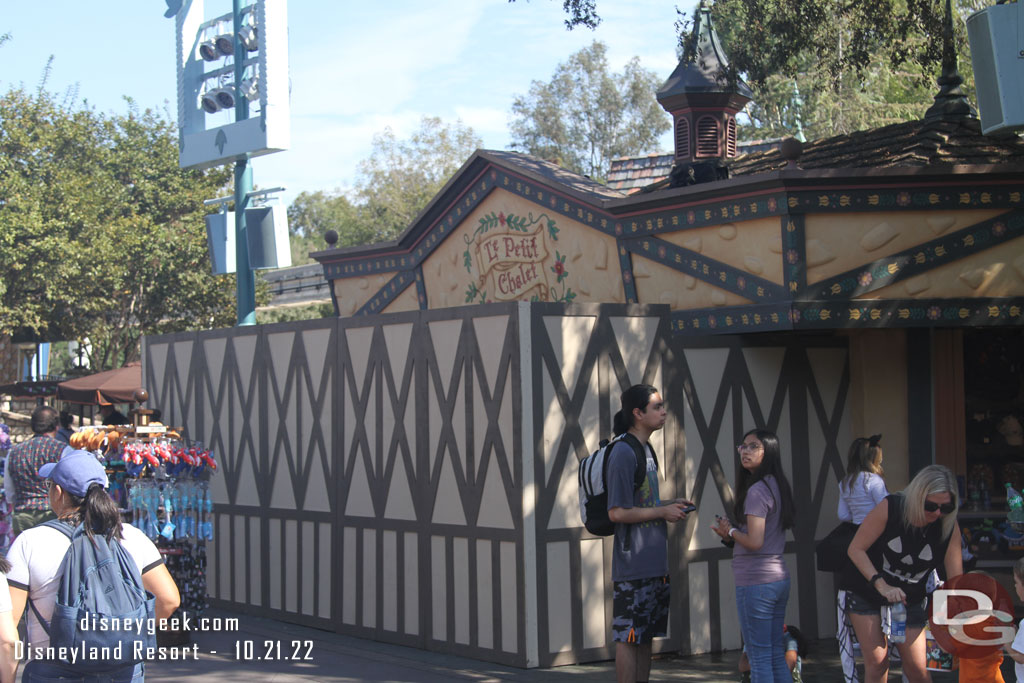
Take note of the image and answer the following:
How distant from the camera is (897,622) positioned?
255 inches

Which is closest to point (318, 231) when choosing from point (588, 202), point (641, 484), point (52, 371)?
point (52, 371)

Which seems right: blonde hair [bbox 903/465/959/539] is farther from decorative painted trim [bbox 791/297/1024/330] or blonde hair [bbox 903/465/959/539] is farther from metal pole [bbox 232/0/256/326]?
metal pole [bbox 232/0/256/326]

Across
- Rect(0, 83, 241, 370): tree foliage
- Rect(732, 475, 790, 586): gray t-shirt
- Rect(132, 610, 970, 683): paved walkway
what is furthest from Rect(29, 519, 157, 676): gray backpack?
Rect(0, 83, 241, 370): tree foliage

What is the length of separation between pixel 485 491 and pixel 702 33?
19.2ft

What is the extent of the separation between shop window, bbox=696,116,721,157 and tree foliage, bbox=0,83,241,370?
68.9 feet

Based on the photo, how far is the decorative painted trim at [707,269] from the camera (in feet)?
31.7

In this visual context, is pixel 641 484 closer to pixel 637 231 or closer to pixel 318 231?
pixel 637 231

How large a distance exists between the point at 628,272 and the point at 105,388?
14.2 meters

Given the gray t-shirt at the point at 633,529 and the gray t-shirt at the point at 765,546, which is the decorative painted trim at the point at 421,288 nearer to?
the gray t-shirt at the point at 633,529

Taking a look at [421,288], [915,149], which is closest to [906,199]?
[915,149]

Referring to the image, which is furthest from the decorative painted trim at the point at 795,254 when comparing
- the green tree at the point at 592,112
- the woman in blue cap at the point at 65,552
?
the green tree at the point at 592,112

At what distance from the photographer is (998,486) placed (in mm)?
10945

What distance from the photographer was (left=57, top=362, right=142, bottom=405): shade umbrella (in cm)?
2220

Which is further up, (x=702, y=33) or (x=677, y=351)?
(x=702, y=33)
